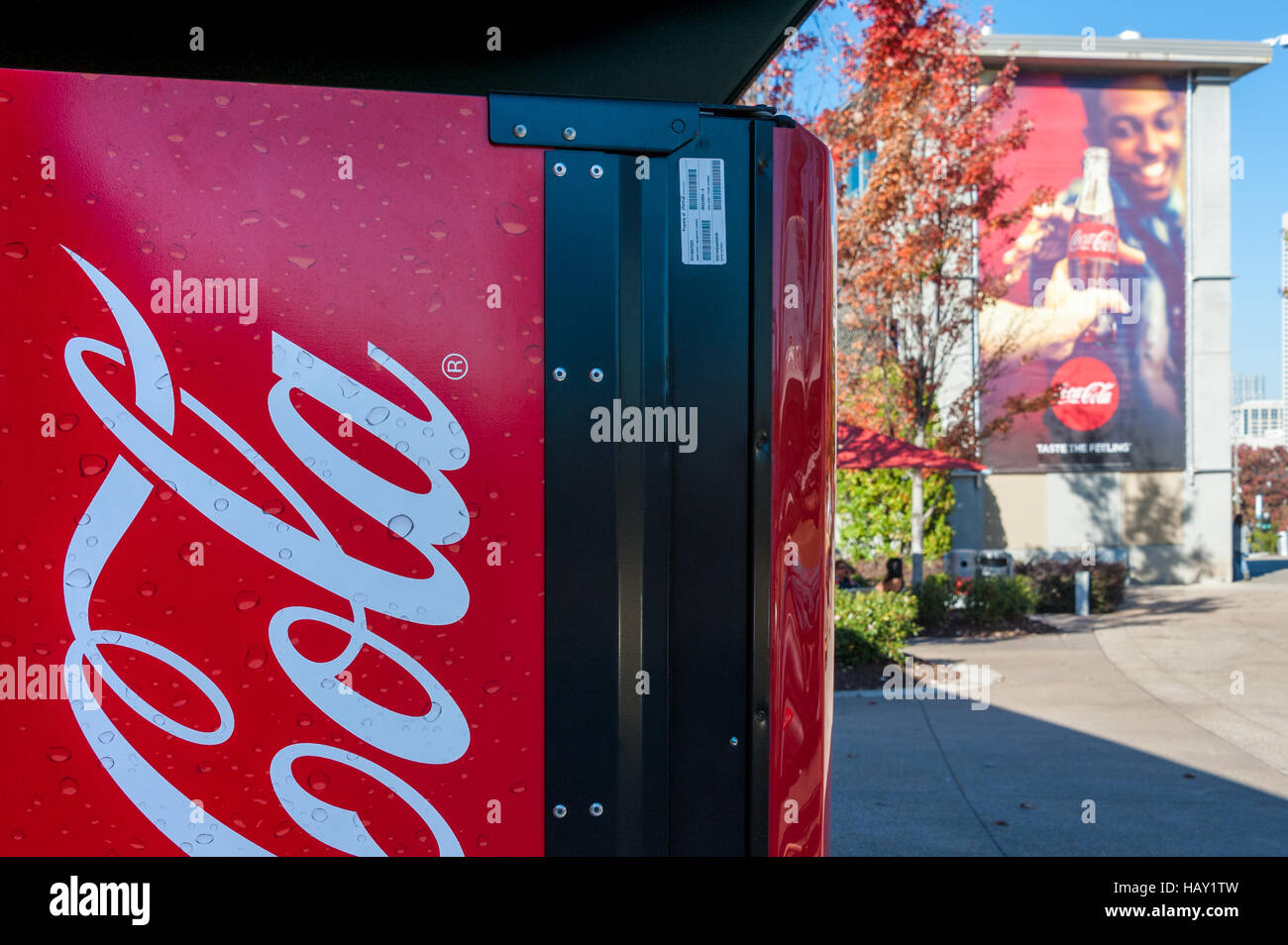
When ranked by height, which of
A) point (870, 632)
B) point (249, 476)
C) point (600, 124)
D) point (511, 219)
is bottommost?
point (870, 632)

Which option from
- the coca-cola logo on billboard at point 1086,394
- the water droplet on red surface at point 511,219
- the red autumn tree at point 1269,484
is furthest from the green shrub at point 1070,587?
the red autumn tree at point 1269,484

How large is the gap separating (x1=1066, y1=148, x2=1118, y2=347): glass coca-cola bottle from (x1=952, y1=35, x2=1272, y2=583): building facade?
0.04 m

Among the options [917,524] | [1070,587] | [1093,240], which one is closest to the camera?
[917,524]

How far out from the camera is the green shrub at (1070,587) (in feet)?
46.8

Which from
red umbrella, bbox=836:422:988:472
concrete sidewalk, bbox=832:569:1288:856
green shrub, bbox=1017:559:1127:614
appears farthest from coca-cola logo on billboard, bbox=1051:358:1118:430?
red umbrella, bbox=836:422:988:472

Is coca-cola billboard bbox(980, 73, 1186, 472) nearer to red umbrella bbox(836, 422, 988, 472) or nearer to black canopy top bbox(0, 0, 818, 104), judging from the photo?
red umbrella bbox(836, 422, 988, 472)

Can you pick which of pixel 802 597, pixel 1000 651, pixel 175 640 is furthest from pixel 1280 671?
pixel 175 640

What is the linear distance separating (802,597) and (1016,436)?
57.6ft

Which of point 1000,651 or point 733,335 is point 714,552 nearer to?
point 733,335

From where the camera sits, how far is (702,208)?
1.75 m

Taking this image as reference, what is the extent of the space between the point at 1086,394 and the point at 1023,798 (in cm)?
1371

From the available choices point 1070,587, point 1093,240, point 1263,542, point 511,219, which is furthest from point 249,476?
point 1263,542

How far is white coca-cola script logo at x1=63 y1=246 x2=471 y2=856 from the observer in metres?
1.58

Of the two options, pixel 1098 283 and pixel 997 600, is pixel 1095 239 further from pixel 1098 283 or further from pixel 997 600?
pixel 997 600
